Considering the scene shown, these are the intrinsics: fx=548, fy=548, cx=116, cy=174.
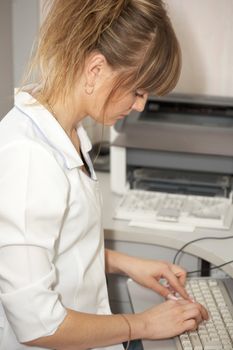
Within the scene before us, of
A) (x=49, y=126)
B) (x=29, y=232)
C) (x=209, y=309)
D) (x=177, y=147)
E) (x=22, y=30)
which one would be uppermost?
(x=22, y=30)

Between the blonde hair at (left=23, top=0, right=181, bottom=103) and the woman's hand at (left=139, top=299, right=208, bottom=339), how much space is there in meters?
0.42

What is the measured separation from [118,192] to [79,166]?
661 mm

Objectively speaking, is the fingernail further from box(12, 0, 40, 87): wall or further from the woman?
box(12, 0, 40, 87): wall

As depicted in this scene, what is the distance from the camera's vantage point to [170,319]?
3.40ft

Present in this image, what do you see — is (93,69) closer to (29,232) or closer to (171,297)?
(29,232)

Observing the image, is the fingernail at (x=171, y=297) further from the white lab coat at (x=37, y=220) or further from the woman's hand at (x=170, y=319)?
the white lab coat at (x=37, y=220)

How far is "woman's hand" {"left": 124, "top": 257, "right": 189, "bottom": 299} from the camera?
1205 millimetres

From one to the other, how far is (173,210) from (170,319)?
1.62 ft

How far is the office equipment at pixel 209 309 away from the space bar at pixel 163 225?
17 cm

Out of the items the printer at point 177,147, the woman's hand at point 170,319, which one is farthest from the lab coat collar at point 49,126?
the printer at point 177,147

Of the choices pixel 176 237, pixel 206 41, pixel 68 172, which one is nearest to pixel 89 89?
pixel 68 172

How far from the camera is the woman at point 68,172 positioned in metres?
0.87

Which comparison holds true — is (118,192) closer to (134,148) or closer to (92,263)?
(134,148)

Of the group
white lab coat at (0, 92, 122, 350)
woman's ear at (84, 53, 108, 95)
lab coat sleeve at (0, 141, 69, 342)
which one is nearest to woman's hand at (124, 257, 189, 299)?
white lab coat at (0, 92, 122, 350)
